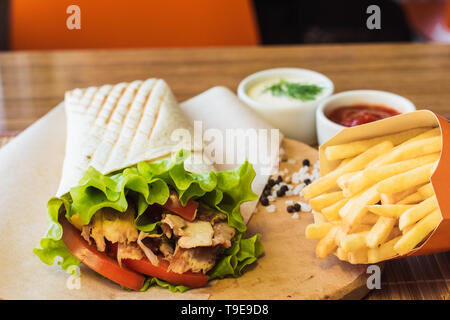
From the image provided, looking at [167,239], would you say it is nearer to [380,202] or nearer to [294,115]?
[380,202]

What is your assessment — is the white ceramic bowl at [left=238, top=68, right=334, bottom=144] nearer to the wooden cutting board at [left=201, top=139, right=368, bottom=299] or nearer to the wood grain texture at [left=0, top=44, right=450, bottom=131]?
the wood grain texture at [left=0, top=44, right=450, bottom=131]

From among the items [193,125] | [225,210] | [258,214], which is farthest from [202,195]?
[193,125]

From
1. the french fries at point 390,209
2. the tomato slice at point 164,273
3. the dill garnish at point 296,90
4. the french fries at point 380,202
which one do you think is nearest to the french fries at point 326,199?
the french fries at point 380,202

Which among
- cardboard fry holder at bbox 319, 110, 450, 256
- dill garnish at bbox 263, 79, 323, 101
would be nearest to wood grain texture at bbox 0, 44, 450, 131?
dill garnish at bbox 263, 79, 323, 101

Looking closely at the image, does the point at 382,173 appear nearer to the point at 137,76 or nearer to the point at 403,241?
the point at 403,241

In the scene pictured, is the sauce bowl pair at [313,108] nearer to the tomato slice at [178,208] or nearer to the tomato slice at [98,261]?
the tomato slice at [178,208]

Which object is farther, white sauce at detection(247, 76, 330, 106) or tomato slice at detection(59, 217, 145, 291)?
white sauce at detection(247, 76, 330, 106)

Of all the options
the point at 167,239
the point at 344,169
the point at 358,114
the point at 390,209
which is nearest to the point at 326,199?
the point at 344,169
